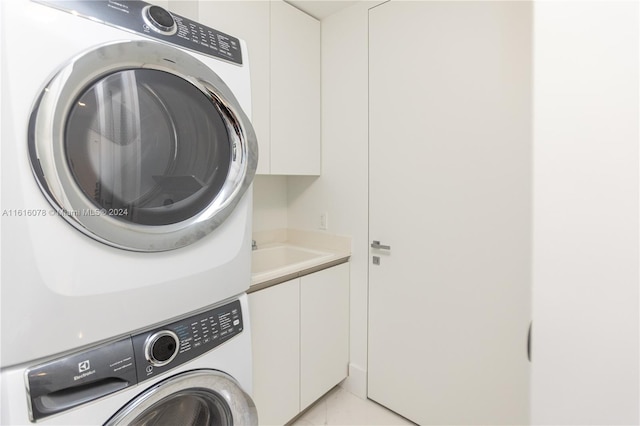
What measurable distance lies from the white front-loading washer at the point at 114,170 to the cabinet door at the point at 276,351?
1.56 feet

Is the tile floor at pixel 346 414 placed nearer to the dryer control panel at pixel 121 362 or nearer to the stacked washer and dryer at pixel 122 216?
the stacked washer and dryer at pixel 122 216

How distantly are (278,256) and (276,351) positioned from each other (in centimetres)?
77

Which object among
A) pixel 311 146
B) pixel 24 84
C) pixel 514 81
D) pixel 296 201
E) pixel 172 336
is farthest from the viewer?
pixel 296 201

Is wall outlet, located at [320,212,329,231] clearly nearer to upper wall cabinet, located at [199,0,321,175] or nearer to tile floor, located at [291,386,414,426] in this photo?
upper wall cabinet, located at [199,0,321,175]

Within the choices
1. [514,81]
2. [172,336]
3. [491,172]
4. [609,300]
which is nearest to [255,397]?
[172,336]

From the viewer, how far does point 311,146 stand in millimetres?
1995

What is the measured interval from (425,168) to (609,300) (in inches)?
48.6

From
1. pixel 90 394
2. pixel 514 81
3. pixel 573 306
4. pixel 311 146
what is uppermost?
pixel 514 81

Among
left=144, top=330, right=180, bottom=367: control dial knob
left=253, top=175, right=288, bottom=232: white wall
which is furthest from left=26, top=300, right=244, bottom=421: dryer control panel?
left=253, top=175, right=288, bottom=232: white wall

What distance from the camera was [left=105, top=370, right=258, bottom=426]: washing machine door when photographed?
842 mm

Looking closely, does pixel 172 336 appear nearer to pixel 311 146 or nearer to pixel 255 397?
pixel 255 397

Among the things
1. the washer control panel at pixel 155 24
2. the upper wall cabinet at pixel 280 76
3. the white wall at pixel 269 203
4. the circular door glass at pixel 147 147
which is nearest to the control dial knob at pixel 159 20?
the washer control panel at pixel 155 24

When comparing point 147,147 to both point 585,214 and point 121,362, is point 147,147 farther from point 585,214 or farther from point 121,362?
point 585,214

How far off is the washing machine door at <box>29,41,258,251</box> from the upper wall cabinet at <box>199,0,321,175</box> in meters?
0.58
